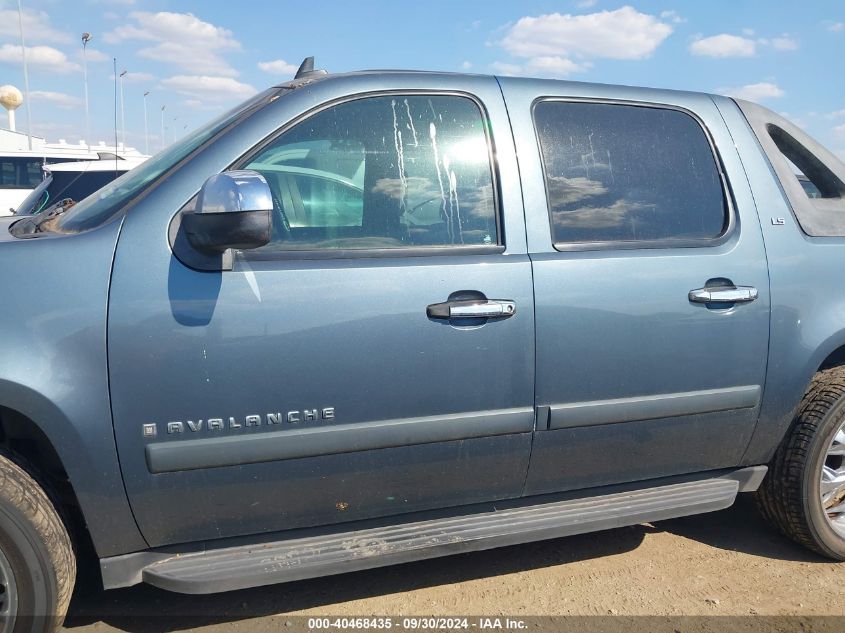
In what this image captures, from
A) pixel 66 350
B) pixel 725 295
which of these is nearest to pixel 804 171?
pixel 725 295

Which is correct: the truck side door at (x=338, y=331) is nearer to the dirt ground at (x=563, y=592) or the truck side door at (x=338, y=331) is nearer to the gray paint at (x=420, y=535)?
the gray paint at (x=420, y=535)

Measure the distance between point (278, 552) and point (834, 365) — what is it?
2.54 meters

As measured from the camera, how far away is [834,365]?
3.14 m

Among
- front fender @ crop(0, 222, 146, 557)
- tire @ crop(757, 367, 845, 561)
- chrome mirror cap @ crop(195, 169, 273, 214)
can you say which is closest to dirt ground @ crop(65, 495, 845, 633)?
tire @ crop(757, 367, 845, 561)

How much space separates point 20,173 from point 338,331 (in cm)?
1382

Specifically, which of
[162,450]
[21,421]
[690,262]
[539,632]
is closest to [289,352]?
[162,450]

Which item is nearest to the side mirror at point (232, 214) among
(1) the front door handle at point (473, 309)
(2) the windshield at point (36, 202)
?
(1) the front door handle at point (473, 309)

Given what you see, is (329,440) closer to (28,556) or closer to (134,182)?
(28,556)

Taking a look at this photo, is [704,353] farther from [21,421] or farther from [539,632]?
[21,421]

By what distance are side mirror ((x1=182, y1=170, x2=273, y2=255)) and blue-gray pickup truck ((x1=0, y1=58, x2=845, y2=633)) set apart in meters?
0.01

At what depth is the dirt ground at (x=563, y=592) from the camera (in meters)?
2.56

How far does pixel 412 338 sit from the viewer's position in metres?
2.30

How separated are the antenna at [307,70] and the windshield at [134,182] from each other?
14cm

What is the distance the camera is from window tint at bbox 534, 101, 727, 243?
2.65 metres
